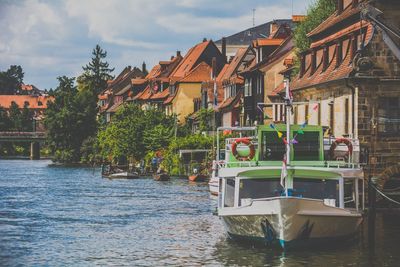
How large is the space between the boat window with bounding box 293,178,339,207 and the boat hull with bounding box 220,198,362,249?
1092 mm

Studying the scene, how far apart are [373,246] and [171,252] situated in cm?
807

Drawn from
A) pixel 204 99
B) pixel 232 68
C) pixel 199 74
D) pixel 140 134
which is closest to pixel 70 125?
Result: pixel 199 74

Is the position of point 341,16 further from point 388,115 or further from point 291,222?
point 291,222

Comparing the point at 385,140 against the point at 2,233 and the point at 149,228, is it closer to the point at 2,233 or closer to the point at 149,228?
the point at 149,228

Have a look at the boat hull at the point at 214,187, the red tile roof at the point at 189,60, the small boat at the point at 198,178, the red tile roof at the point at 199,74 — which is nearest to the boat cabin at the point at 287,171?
the boat hull at the point at 214,187

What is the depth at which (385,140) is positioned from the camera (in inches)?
2149

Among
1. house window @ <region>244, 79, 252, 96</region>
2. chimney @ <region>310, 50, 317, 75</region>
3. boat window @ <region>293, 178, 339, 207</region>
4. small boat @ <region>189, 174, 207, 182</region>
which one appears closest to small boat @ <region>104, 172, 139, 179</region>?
small boat @ <region>189, 174, 207, 182</region>

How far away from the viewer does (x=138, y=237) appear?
154 ft

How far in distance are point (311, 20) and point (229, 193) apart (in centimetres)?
4945

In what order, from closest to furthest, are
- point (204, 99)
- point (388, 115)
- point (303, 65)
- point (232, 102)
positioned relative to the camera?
point (388, 115) → point (303, 65) → point (232, 102) → point (204, 99)

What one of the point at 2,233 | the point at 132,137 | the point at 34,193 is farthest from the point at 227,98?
the point at 2,233

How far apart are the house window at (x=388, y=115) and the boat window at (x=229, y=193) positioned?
1448cm

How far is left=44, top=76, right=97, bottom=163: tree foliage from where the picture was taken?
181m

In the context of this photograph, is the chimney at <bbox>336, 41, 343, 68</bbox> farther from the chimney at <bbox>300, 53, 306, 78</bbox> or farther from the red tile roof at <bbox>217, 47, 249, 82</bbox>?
the red tile roof at <bbox>217, 47, 249, 82</bbox>
